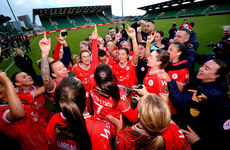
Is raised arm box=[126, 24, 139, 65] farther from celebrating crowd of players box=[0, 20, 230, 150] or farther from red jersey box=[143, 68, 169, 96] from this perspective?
red jersey box=[143, 68, 169, 96]

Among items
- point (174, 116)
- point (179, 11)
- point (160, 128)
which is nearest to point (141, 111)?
point (160, 128)

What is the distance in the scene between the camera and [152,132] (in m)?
1.09

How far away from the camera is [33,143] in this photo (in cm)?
166

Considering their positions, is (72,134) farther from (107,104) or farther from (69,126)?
(107,104)

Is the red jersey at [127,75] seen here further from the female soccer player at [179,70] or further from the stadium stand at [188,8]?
the stadium stand at [188,8]

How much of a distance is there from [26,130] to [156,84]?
2.53 m

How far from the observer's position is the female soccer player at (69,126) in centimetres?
100

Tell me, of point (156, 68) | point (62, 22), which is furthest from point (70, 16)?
point (156, 68)

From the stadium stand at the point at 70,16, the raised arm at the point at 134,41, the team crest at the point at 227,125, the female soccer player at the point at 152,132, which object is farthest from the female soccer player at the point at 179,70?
the stadium stand at the point at 70,16

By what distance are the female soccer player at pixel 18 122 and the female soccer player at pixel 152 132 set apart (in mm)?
1362

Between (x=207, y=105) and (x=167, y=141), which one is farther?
(x=207, y=105)

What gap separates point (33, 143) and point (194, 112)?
2.88 metres

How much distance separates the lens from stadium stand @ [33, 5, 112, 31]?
45.7m

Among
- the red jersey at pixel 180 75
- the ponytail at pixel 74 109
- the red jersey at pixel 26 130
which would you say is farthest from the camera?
the red jersey at pixel 180 75
